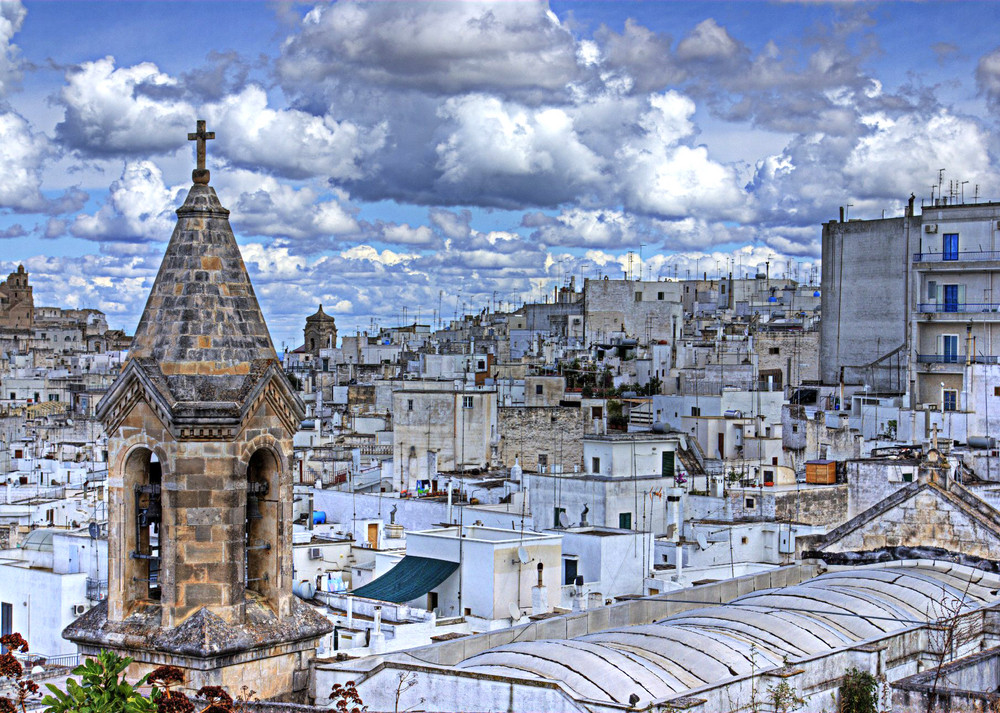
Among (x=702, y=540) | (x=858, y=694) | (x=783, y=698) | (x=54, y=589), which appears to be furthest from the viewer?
(x=702, y=540)

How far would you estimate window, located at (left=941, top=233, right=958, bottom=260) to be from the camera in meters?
48.4

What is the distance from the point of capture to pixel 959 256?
48.4 metres

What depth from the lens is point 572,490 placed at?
3659 cm

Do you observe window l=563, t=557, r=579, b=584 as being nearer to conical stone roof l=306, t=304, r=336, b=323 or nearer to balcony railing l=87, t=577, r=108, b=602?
balcony railing l=87, t=577, r=108, b=602

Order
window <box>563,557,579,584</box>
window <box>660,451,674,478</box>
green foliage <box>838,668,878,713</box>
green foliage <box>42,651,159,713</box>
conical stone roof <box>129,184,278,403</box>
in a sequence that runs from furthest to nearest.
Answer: window <box>660,451,674,478</box> < window <box>563,557,579,584</box> < green foliage <box>838,668,878,713</box> < conical stone roof <box>129,184,278,403</box> < green foliage <box>42,651,159,713</box>

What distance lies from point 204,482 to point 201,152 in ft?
9.77

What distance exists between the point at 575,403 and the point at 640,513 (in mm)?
21204

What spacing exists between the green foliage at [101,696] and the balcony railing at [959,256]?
41456mm

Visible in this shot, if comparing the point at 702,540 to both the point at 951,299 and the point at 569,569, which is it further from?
the point at 951,299

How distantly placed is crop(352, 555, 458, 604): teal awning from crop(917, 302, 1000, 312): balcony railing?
27041 mm

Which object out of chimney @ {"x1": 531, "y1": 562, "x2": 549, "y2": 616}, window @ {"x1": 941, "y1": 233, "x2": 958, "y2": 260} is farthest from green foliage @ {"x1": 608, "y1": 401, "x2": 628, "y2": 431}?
chimney @ {"x1": 531, "y1": 562, "x2": 549, "y2": 616}

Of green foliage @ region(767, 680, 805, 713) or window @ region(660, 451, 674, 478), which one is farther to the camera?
window @ region(660, 451, 674, 478)

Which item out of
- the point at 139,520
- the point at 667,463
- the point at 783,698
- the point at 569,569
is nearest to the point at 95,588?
the point at 569,569

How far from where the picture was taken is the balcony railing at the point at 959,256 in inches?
1849
